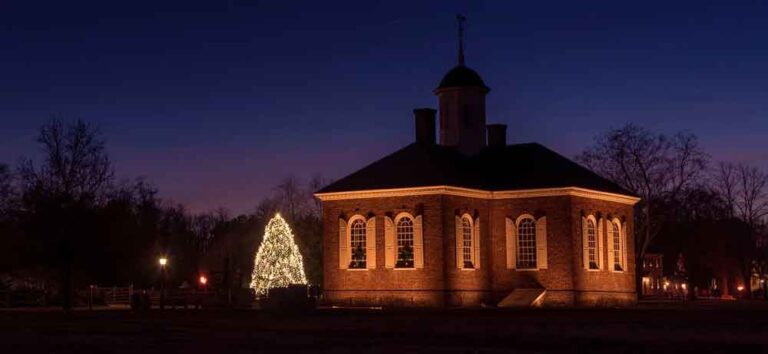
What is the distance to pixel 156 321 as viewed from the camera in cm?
3466

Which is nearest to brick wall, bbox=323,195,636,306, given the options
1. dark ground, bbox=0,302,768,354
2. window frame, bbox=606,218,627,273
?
window frame, bbox=606,218,627,273

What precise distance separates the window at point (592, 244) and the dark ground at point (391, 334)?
18772 millimetres

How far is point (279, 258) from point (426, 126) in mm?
11587

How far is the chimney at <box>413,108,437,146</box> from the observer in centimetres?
5928

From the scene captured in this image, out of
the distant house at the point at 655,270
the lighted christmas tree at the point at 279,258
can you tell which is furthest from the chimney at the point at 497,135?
the distant house at the point at 655,270

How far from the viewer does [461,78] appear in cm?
5956

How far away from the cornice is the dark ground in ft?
57.1

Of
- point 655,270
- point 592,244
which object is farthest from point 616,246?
point 655,270

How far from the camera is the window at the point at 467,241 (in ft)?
179

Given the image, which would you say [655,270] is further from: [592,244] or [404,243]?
[404,243]

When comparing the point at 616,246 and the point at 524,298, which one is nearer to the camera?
the point at 524,298

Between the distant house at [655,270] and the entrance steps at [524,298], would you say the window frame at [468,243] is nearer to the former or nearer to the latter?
the entrance steps at [524,298]

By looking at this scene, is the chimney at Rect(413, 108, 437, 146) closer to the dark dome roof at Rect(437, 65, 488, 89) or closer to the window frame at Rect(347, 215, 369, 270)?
the dark dome roof at Rect(437, 65, 488, 89)

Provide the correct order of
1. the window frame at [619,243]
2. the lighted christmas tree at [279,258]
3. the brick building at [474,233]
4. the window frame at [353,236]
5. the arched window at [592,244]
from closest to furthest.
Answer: the lighted christmas tree at [279,258] < the brick building at [474,233] < the arched window at [592,244] < the window frame at [353,236] < the window frame at [619,243]
